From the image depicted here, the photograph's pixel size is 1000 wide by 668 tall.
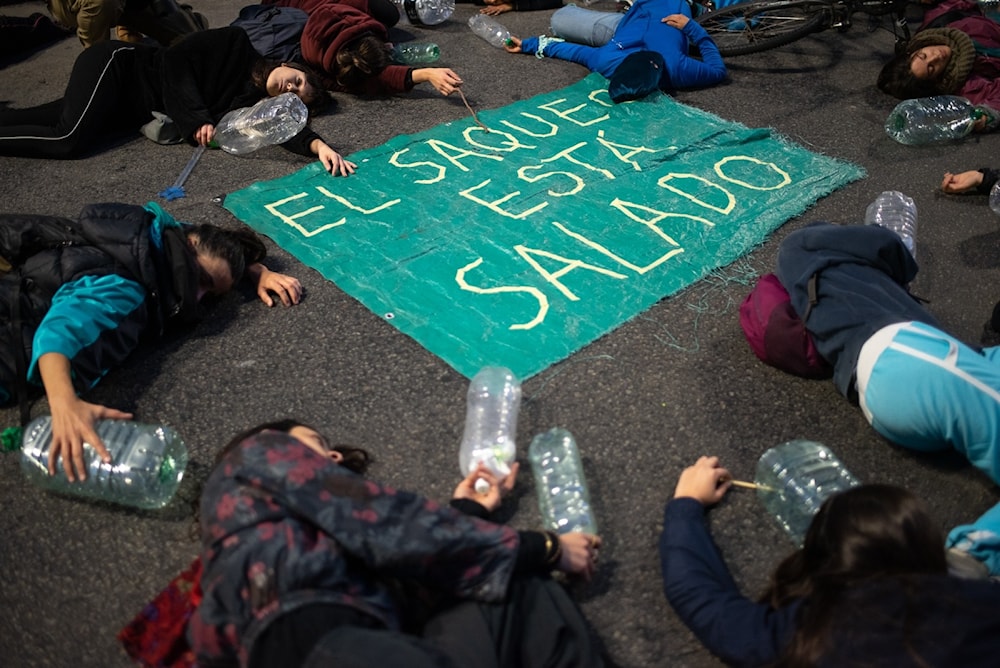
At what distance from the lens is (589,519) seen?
2.30 m

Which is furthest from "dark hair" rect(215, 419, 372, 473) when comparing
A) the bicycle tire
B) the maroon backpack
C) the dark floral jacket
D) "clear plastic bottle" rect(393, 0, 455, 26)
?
"clear plastic bottle" rect(393, 0, 455, 26)

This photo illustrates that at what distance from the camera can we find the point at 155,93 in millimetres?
4410

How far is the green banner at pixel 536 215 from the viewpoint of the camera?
306 centimetres

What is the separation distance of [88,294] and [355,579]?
1534 millimetres

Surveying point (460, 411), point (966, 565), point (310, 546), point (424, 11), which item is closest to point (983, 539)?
point (966, 565)

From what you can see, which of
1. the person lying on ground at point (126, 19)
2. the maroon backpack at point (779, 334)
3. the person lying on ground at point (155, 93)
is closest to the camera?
the maroon backpack at point (779, 334)

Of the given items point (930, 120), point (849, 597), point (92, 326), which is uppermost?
point (930, 120)

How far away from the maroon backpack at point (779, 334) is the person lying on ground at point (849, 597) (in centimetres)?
82

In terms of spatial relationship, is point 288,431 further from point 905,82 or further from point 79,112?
point 905,82

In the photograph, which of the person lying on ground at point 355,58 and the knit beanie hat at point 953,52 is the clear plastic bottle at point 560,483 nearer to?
the person lying on ground at point 355,58

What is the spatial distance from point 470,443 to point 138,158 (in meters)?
2.82

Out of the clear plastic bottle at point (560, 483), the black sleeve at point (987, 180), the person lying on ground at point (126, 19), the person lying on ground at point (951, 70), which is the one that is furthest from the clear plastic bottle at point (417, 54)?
the clear plastic bottle at point (560, 483)

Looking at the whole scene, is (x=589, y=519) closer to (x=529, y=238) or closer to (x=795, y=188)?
(x=529, y=238)

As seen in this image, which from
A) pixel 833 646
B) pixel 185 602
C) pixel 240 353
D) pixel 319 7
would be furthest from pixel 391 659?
pixel 319 7
